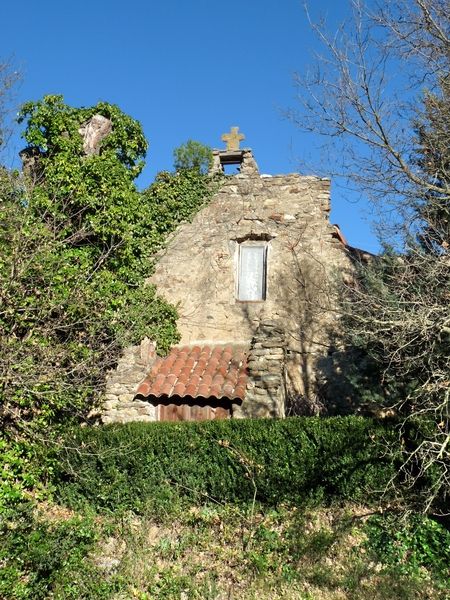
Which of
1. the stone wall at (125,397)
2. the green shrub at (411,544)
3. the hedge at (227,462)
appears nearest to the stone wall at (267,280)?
the stone wall at (125,397)

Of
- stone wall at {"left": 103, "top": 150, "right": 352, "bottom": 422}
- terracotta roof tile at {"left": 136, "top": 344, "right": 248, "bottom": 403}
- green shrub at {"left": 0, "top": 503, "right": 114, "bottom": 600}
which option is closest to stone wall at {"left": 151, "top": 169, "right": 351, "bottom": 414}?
stone wall at {"left": 103, "top": 150, "right": 352, "bottom": 422}

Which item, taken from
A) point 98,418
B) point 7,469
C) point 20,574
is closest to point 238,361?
point 98,418

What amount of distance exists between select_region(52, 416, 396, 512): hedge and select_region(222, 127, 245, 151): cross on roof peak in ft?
23.5

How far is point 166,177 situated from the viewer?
12.1 metres

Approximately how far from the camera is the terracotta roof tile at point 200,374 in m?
9.70

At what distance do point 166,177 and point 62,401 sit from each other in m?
5.83

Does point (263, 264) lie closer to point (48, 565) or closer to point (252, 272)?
point (252, 272)

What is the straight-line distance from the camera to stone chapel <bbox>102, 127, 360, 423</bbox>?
10.0 meters

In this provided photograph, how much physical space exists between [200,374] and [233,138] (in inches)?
229

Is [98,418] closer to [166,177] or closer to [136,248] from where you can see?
[136,248]

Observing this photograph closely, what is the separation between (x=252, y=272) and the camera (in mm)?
11562

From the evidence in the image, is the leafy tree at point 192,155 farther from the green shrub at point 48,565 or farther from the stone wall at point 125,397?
the green shrub at point 48,565

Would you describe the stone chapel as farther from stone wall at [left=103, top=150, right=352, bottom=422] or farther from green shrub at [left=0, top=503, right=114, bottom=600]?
green shrub at [left=0, top=503, right=114, bottom=600]

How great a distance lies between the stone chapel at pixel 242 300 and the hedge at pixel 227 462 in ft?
6.23
